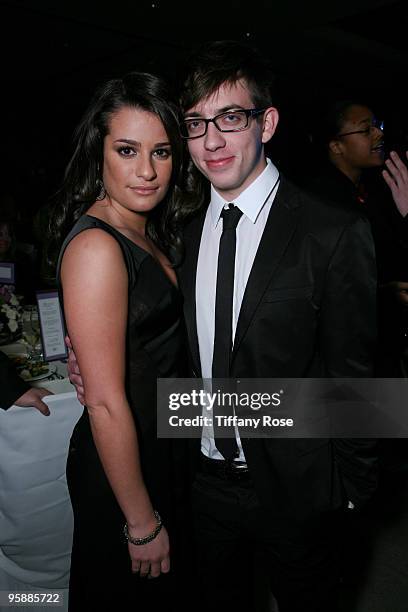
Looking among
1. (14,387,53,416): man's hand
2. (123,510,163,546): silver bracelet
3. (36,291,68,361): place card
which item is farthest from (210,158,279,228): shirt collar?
(36,291,68,361): place card

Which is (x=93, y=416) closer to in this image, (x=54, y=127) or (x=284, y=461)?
(x=284, y=461)

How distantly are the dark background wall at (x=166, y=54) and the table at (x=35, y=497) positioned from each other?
14.1 ft

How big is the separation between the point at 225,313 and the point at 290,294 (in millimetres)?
169

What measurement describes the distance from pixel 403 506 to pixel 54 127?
29.7ft

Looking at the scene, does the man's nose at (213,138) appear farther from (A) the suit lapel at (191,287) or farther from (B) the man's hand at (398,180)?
(B) the man's hand at (398,180)

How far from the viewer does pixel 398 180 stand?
8.69ft

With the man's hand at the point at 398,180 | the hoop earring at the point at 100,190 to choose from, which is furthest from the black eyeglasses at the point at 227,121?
the man's hand at the point at 398,180

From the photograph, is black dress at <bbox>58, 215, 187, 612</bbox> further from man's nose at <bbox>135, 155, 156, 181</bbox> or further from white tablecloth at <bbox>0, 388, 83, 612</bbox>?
white tablecloth at <bbox>0, 388, 83, 612</bbox>

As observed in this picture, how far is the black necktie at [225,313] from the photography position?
4.38ft

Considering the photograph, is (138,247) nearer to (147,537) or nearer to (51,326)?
(147,537)

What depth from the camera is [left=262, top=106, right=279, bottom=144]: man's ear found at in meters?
1.42

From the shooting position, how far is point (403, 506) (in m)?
2.69

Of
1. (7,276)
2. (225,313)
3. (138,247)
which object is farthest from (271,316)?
(7,276)

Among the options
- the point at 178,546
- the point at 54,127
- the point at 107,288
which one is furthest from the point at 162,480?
the point at 54,127
